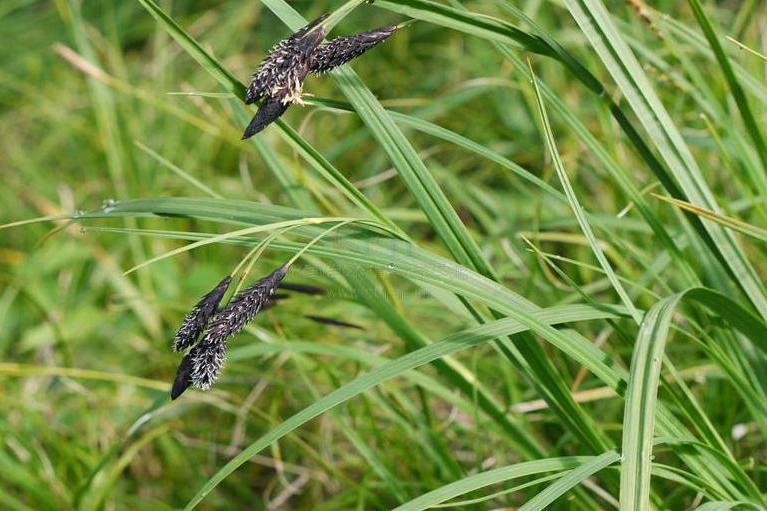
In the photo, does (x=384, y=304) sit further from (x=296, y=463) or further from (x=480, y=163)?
(x=480, y=163)

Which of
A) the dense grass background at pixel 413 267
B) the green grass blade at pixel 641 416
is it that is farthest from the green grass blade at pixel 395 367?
the green grass blade at pixel 641 416

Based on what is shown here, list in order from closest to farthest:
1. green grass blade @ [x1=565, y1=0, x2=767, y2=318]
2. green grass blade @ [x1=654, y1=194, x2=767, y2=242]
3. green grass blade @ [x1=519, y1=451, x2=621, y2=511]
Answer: green grass blade @ [x1=519, y1=451, x2=621, y2=511] < green grass blade @ [x1=654, y1=194, x2=767, y2=242] < green grass blade @ [x1=565, y1=0, x2=767, y2=318]

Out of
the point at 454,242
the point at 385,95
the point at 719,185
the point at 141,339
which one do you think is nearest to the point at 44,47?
the point at 385,95

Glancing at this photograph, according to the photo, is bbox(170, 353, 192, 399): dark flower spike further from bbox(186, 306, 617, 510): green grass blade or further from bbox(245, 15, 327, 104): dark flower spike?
bbox(245, 15, 327, 104): dark flower spike

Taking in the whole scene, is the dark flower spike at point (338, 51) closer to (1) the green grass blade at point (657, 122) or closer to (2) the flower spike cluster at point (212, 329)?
(2) the flower spike cluster at point (212, 329)

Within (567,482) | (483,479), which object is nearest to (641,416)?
(567,482)

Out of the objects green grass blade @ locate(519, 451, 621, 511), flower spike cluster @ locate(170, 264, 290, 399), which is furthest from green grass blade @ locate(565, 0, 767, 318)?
flower spike cluster @ locate(170, 264, 290, 399)
